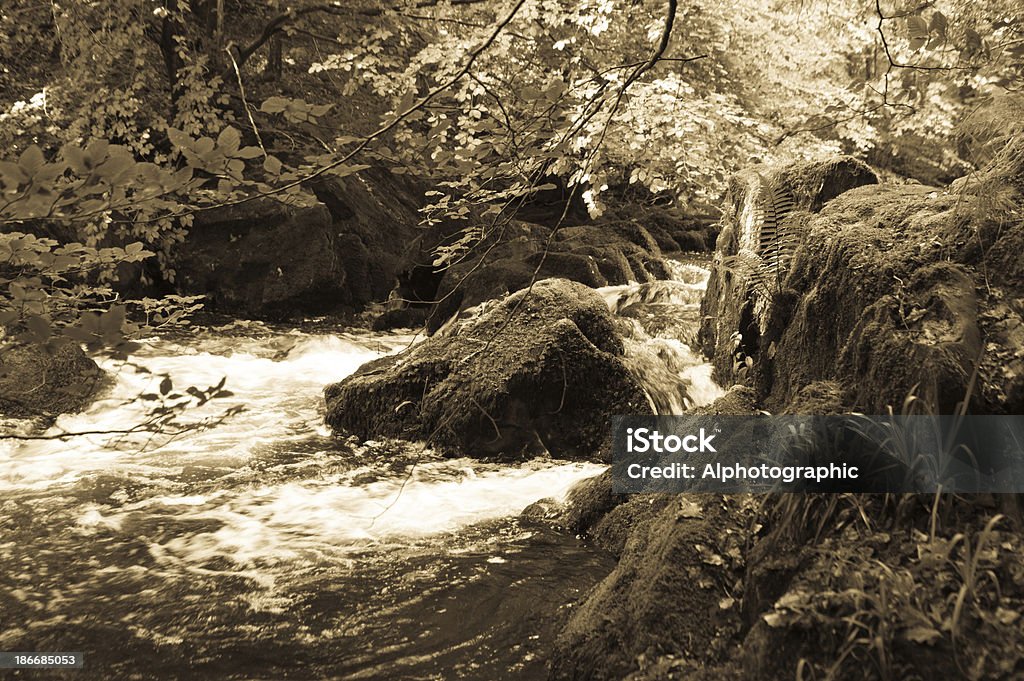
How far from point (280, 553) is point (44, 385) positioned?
4.30m

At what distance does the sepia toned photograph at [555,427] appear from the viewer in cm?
223

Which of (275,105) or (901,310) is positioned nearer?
(275,105)

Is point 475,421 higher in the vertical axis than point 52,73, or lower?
lower

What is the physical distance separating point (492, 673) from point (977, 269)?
297 cm

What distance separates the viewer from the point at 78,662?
10.5ft

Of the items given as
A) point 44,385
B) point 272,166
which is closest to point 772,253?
point 272,166

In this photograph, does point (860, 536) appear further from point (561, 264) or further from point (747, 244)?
point (561, 264)

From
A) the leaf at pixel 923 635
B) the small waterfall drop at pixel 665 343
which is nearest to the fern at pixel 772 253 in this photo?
the small waterfall drop at pixel 665 343

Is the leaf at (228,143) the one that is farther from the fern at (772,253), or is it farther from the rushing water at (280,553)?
the fern at (772,253)

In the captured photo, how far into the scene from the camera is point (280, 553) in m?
4.29

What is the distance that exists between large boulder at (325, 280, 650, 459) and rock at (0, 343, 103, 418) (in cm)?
299

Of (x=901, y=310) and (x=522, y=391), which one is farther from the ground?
(x=901, y=310)

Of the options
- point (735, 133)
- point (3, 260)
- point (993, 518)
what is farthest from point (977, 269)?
point (735, 133)

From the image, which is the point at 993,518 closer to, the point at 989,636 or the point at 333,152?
the point at 989,636
